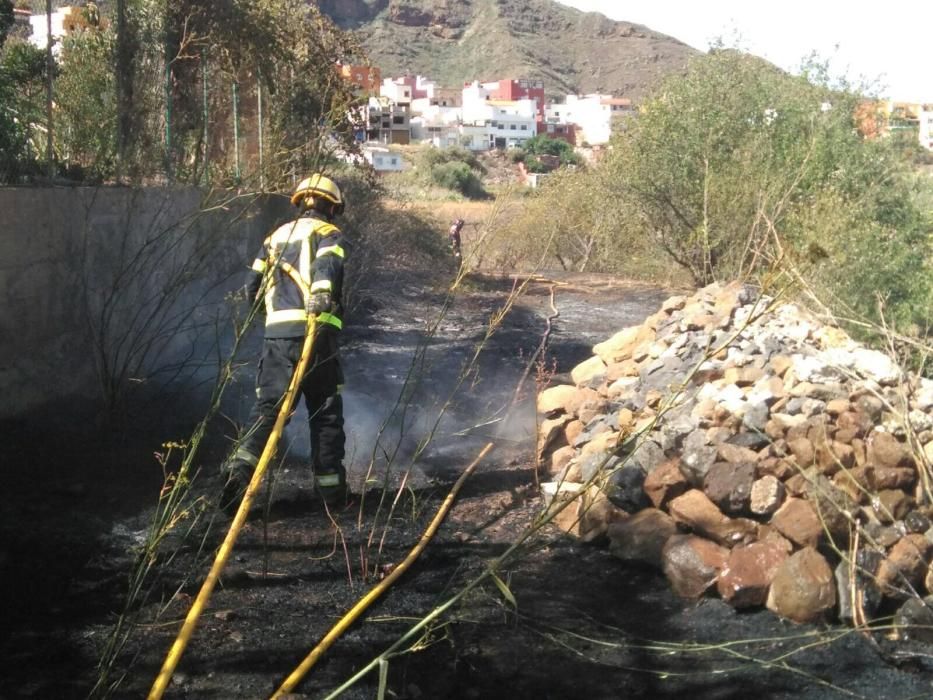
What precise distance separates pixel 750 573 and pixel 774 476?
0.81 metres

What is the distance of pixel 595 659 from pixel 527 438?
11.9 feet

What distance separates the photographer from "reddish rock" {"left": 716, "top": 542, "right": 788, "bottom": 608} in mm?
4727

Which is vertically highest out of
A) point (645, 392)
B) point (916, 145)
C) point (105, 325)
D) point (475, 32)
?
point (475, 32)

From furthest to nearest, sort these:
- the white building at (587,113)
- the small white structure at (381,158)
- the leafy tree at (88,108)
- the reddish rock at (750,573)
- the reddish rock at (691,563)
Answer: the white building at (587,113) → the small white structure at (381,158) → the leafy tree at (88,108) → the reddish rock at (691,563) → the reddish rock at (750,573)

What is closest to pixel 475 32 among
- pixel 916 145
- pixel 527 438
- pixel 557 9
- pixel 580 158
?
pixel 557 9

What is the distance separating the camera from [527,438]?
301 inches

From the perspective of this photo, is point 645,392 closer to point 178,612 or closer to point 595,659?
point 595,659

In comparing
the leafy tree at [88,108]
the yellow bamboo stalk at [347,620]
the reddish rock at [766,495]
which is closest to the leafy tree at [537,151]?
the leafy tree at [88,108]

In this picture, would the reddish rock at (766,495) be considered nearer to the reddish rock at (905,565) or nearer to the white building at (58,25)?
the reddish rock at (905,565)

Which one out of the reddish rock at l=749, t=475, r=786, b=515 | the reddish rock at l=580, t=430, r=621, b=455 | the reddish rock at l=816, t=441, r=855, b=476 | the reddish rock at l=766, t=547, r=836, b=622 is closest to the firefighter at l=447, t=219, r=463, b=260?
the reddish rock at l=580, t=430, r=621, b=455

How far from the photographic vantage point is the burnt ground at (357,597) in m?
3.74

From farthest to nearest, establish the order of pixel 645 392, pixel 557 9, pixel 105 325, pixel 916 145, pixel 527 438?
pixel 557 9, pixel 916 145, pixel 527 438, pixel 645 392, pixel 105 325

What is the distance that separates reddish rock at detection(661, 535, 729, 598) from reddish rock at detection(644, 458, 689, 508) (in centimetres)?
47

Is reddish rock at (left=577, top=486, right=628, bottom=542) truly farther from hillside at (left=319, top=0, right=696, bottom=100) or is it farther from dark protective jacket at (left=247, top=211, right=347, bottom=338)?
hillside at (left=319, top=0, right=696, bottom=100)
